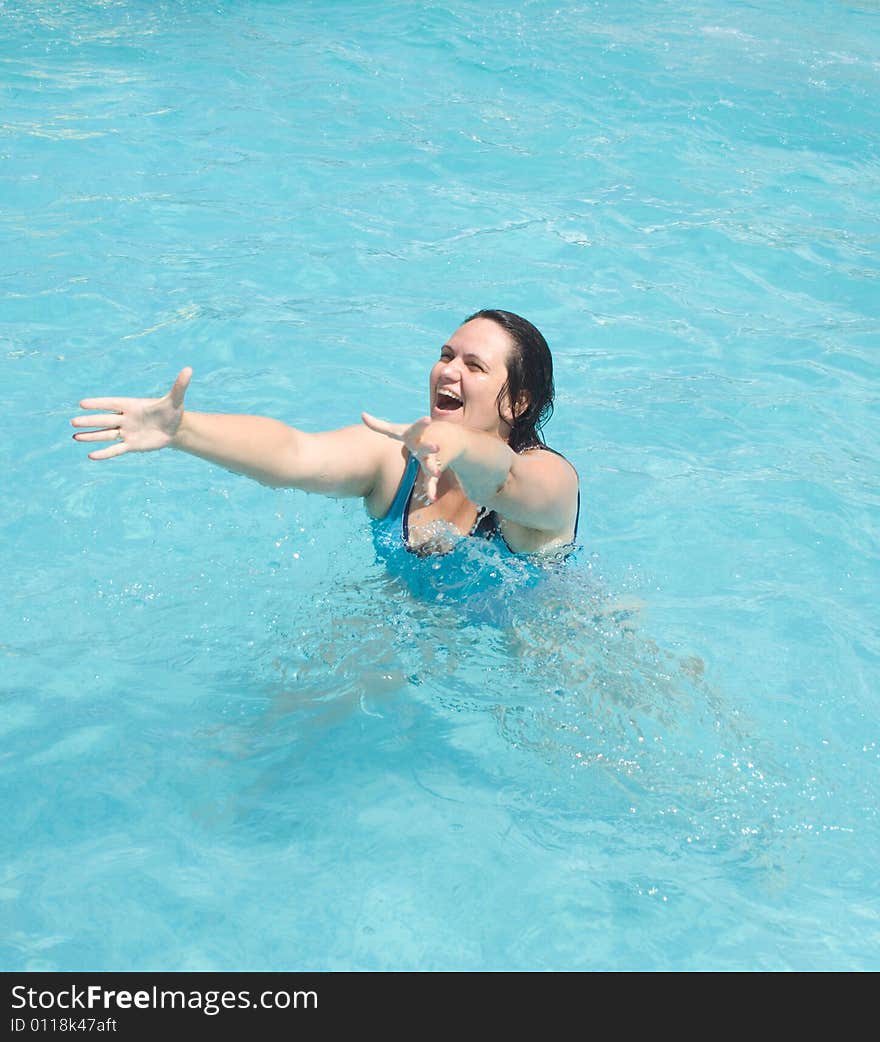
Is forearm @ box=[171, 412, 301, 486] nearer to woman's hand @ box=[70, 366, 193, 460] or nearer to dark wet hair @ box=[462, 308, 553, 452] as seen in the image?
woman's hand @ box=[70, 366, 193, 460]

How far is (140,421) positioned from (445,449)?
0.72m

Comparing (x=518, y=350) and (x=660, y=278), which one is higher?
(x=518, y=350)

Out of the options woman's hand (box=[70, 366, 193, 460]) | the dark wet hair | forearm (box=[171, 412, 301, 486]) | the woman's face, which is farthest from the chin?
woman's hand (box=[70, 366, 193, 460])

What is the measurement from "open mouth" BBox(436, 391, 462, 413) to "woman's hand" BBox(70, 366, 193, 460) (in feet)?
2.86

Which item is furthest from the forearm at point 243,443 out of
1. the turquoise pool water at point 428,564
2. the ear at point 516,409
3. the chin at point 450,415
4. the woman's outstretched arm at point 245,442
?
the turquoise pool water at point 428,564

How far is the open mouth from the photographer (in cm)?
338

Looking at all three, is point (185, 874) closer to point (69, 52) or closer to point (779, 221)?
point (779, 221)

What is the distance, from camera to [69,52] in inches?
367

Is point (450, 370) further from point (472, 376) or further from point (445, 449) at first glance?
point (445, 449)

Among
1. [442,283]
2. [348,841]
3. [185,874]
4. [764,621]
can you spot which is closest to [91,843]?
[185,874]

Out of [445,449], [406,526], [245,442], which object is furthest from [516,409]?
[245,442]

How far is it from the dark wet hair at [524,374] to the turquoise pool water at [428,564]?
0.54 meters

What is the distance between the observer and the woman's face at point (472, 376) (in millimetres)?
3361
